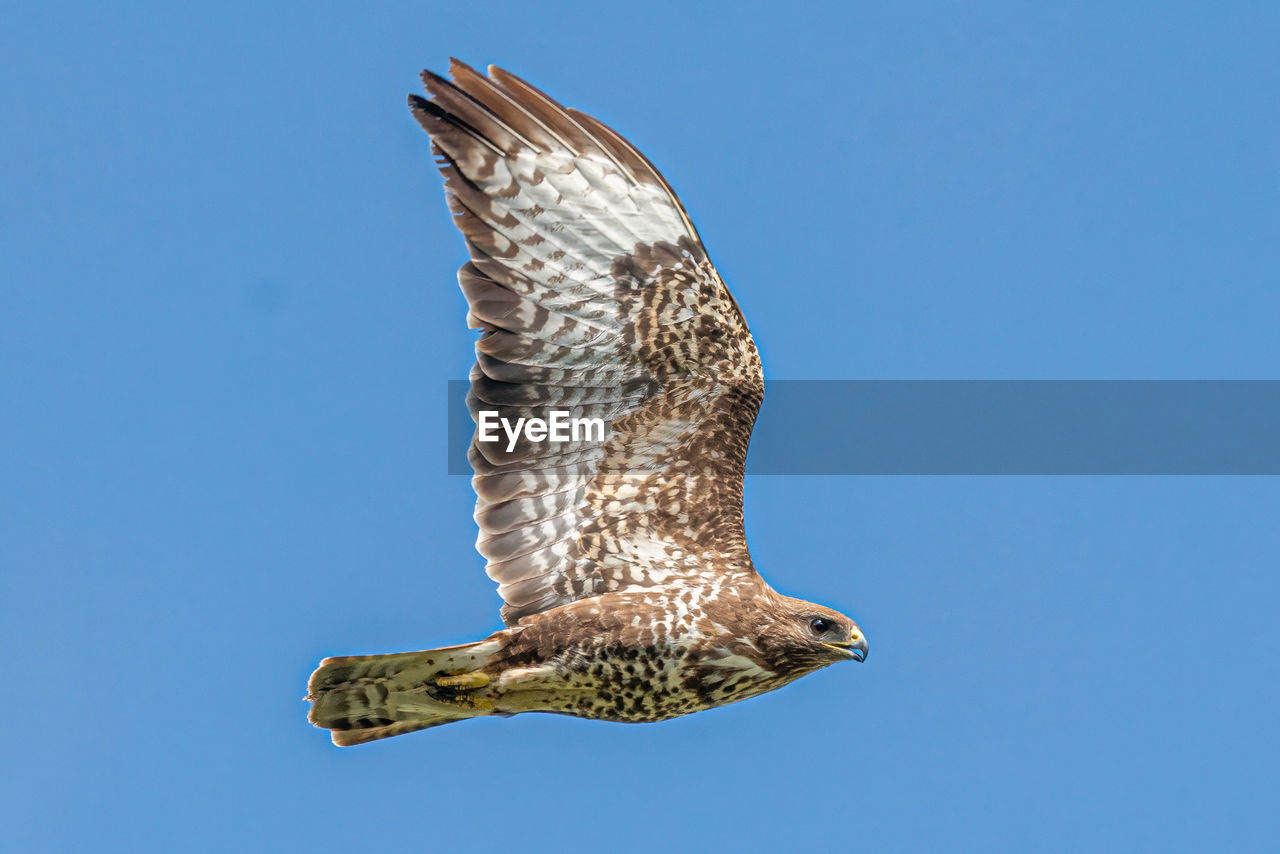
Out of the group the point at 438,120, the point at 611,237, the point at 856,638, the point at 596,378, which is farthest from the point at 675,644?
the point at 438,120

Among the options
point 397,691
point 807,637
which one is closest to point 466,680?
point 397,691

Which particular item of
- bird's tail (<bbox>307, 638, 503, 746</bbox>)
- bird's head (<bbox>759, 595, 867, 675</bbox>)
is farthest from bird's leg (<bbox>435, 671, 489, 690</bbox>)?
bird's head (<bbox>759, 595, 867, 675</bbox>)

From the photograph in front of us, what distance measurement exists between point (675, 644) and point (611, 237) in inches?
110

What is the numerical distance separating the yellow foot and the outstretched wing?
0.57m

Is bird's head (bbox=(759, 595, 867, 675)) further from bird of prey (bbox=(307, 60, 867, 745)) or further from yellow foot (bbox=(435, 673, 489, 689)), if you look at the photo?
yellow foot (bbox=(435, 673, 489, 689))

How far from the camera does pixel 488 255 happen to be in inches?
448

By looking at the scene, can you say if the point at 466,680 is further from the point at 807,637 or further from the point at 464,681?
the point at 807,637

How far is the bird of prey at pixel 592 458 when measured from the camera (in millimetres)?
→ 11156

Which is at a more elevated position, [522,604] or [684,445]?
[684,445]

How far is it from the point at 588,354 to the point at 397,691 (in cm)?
264

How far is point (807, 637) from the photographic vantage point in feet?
36.5

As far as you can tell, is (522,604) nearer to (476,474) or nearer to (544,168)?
(476,474)

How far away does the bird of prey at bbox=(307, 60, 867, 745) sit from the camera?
1116cm

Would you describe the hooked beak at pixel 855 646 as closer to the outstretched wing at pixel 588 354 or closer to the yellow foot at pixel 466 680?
the outstretched wing at pixel 588 354
